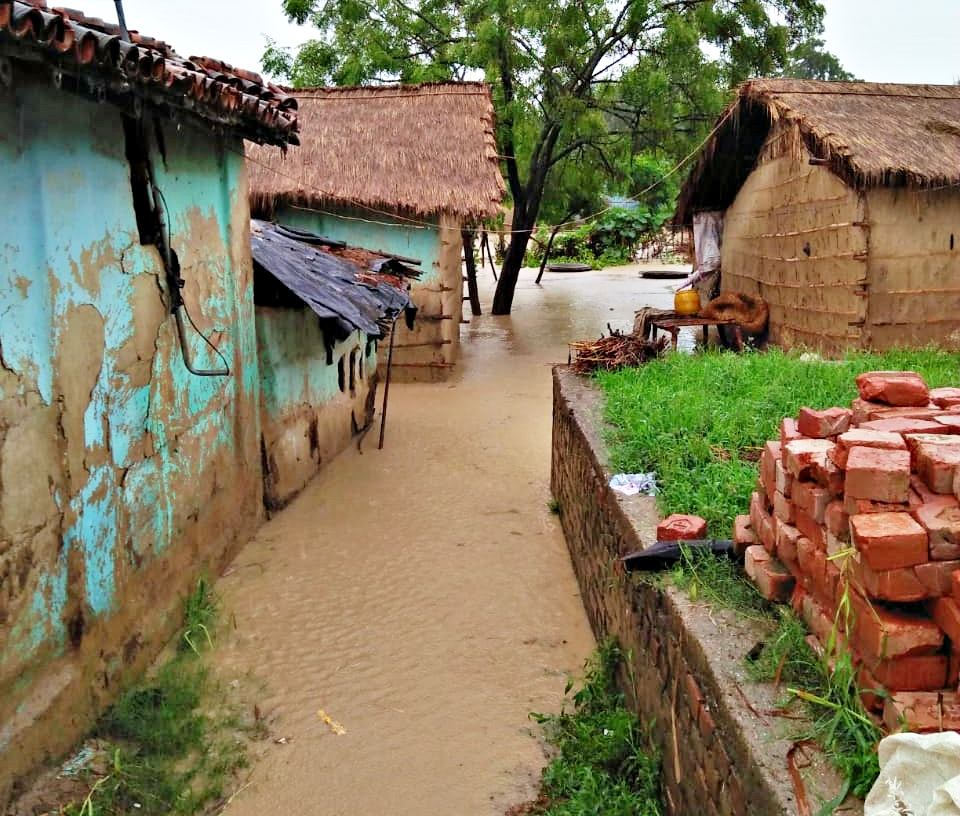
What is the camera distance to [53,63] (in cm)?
392

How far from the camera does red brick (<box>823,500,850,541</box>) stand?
3068 mm

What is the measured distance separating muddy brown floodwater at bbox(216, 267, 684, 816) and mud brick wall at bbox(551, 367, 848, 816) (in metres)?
0.67

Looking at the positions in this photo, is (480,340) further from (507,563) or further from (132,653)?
(132,653)

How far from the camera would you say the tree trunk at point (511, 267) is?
18.9 m

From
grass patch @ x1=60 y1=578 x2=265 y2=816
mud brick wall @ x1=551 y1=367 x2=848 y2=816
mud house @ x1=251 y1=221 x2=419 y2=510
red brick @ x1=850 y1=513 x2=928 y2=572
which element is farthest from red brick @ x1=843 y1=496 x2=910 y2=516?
mud house @ x1=251 y1=221 x2=419 y2=510

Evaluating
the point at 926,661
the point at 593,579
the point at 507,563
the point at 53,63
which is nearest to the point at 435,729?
the point at 593,579

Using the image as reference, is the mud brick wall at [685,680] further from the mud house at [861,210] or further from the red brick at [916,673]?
the mud house at [861,210]

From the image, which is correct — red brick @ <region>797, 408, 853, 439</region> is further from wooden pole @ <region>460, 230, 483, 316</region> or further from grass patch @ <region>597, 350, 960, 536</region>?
wooden pole @ <region>460, 230, 483, 316</region>

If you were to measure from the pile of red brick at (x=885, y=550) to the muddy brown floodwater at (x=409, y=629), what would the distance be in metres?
1.98

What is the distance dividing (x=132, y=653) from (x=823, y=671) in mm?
3868

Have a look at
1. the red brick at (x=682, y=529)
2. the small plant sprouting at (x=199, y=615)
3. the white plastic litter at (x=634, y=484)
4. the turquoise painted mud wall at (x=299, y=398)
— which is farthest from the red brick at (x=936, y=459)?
the turquoise painted mud wall at (x=299, y=398)

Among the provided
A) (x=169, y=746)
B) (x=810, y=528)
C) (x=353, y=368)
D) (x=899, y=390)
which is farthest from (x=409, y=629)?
(x=353, y=368)

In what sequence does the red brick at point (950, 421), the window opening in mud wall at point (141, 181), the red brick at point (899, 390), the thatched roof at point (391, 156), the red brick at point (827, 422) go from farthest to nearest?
1. the thatched roof at point (391, 156)
2. the window opening in mud wall at point (141, 181)
3. the red brick at point (899, 390)
4. the red brick at point (827, 422)
5. the red brick at point (950, 421)

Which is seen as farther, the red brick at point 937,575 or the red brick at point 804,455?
the red brick at point 804,455
